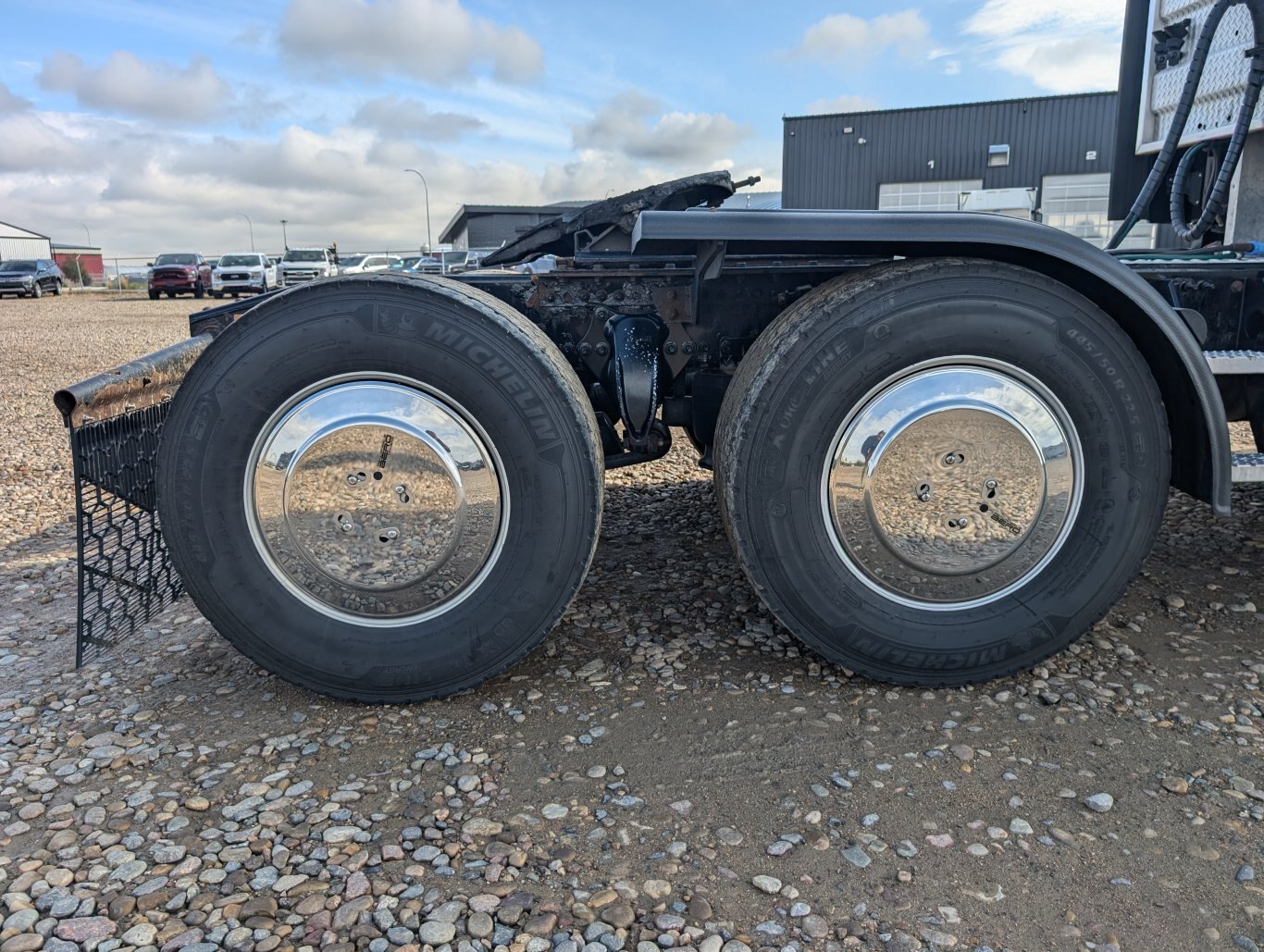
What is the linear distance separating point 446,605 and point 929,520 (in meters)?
1.41

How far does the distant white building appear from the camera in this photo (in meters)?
63.4

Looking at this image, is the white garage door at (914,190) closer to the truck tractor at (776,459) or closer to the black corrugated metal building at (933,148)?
the black corrugated metal building at (933,148)

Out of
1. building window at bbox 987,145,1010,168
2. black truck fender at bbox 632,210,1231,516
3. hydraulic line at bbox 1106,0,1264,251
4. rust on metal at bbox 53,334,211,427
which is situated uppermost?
building window at bbox 987,145,1010,168

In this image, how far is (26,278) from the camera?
3362 centimetres

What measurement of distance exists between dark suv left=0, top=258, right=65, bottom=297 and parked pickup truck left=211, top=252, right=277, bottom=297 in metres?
7.46

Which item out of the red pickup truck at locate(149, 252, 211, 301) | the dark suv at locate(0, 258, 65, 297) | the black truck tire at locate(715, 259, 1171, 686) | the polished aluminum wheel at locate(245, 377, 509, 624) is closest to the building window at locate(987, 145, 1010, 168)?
the black truck tire at locate(715, 259, 1171, 686)

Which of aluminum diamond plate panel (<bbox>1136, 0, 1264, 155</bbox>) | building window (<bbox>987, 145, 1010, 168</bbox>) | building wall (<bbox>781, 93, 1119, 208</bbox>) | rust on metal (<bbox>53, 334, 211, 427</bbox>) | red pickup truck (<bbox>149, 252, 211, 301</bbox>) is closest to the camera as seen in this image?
rust on metal (<bbox>53, 334, 211, 427</bbox>)

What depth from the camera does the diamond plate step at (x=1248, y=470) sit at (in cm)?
257

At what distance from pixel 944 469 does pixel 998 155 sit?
28475mm

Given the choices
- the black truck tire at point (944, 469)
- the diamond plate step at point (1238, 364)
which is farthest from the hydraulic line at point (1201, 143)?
the black truck tire at point (944, 469)

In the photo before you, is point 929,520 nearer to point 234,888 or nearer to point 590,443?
point 590,443

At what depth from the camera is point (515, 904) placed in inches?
69.7

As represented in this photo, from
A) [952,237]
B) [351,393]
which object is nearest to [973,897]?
[952,237]

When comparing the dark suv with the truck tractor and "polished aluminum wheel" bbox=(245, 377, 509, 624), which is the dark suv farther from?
"polished aluminum wheel" bbox=(245, 377, 509, 624)
